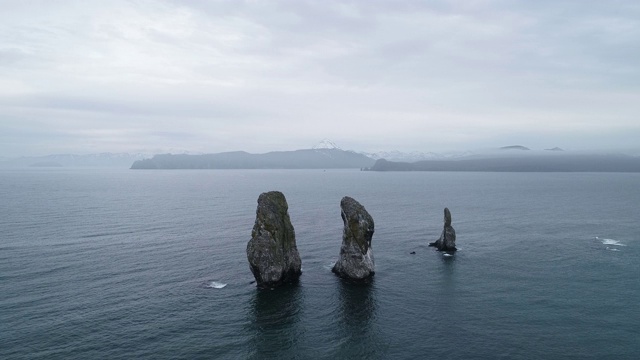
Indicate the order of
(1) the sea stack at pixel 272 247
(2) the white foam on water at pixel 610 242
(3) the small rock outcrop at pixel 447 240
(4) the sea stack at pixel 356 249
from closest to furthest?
(1) the sea stack at pixel 272 247
(4) the sea stack at pixel 356 249
(3) the small rock outcrop at pixel 447 240
(2) the white foam on water at pixel 610 242

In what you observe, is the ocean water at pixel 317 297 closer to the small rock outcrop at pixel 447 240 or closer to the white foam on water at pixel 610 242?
the white foam on water at pixel 610 242

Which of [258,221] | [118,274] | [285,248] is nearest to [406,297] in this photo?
[285,248]

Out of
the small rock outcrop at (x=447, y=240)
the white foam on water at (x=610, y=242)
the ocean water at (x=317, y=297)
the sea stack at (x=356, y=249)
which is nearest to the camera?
the ocean water at (x=317, y=297)

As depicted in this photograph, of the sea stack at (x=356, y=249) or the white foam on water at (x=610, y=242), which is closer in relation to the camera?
the sea stack at (x=356, y=249)

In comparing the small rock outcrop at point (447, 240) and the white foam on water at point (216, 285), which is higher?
the small rock outcrop at point (447, 240)

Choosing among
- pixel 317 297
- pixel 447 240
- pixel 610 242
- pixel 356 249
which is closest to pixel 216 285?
pixel 317 297

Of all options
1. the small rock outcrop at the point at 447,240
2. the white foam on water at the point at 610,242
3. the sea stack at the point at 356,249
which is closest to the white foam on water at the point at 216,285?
the sea stack at the point at 356,249

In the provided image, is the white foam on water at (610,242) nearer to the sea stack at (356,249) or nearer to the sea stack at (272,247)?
the sea stack at (356,249)
